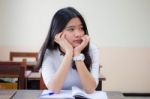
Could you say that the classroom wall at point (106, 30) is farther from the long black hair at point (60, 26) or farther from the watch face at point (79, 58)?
the watch face at point (79, 58)

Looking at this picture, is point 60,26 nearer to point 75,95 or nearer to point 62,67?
point 62,67

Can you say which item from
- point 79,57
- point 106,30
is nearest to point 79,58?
point 79,57

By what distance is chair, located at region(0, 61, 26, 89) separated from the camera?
2.20 metres

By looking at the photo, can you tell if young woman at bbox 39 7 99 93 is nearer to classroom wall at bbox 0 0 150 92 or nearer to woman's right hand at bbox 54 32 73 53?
woman's right hand at bbox 54 32 73 53

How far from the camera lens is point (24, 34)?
5086 millimetres

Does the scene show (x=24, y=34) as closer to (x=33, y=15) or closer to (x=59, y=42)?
(x=33, y=15)

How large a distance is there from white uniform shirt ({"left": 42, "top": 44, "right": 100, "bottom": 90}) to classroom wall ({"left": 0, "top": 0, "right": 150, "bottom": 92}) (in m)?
3.08

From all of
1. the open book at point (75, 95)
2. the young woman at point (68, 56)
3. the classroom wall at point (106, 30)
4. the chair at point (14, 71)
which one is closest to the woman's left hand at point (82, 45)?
the young woman at point (68, 56)

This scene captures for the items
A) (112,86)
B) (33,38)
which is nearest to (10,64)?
(33,38)

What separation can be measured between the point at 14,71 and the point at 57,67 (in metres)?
0.47

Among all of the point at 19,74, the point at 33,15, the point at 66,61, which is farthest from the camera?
the point at 33,15

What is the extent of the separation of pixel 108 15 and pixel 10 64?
122 inches

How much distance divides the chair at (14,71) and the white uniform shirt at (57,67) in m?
0.37

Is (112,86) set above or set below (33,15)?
below
